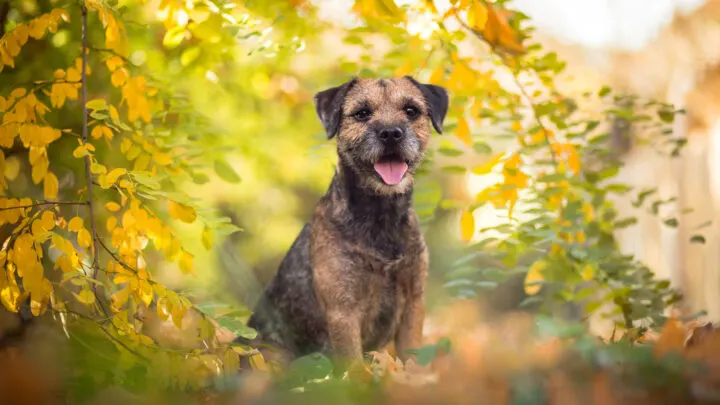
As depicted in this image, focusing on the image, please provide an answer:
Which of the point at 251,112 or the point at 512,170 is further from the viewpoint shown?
the point at 251,112

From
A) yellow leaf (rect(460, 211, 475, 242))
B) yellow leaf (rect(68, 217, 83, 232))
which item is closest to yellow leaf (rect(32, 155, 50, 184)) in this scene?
yellow leaf (rect(68, 217, 83, 232))

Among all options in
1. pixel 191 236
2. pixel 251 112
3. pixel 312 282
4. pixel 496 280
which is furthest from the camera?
pixel 251 112

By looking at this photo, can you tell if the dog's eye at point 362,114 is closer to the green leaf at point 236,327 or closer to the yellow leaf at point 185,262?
the yellow leaf at point 185,262

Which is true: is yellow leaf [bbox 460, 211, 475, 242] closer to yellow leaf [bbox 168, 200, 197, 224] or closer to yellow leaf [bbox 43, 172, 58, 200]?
yellow leaf [bbox 168, 200, 197, 224]

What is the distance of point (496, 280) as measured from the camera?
13.9 ft

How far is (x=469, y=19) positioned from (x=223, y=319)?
1743 mm

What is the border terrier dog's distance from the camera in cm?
366

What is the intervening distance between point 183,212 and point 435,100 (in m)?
1.67

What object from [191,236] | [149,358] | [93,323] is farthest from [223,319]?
[191,236]

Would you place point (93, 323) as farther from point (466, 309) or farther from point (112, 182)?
point (466, 309)

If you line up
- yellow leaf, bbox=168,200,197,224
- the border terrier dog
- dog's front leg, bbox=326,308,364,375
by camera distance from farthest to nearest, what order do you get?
the border terrier dog → dog's front leg, bbox=326,308,364,375 → yellow leaf, bbox=168,200,197,224

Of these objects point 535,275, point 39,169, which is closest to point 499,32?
point 535,275

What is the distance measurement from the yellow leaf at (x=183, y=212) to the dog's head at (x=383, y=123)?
42.7 inches

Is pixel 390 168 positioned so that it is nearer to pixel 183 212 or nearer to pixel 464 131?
pixel 464 131
